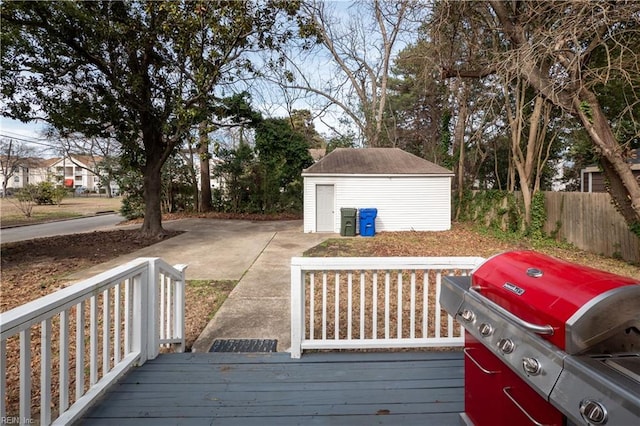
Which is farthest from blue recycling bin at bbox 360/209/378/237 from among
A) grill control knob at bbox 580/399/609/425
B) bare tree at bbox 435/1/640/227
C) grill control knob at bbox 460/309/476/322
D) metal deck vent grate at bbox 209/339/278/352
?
grill control knob at bbox 580/399/609/425

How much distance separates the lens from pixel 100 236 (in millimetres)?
10820

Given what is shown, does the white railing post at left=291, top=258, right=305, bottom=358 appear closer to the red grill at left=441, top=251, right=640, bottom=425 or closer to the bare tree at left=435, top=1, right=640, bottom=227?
the red grill at left=441, top=251, right=640, bottom=425

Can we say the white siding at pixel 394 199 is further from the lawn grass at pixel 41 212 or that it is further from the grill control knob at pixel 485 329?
the lawn grass at pixel 41 212

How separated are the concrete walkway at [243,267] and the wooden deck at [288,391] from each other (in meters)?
0.74

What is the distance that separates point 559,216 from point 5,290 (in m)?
13.4

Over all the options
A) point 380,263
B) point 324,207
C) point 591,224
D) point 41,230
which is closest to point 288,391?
point 380,263

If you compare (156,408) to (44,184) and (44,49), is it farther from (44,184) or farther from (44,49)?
(44,184)

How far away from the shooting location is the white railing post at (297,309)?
2.74 m

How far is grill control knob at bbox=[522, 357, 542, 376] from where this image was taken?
4.03 feet

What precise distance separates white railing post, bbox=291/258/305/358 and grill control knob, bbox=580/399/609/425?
6.45 feet

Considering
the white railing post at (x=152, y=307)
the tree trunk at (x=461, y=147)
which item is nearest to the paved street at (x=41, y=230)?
the white railing post at (x=152, y=307)

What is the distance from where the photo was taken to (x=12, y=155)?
3528cm

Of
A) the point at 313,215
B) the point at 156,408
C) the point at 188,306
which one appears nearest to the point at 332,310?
the point at 188,306

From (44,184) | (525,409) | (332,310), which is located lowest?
(332,310)
